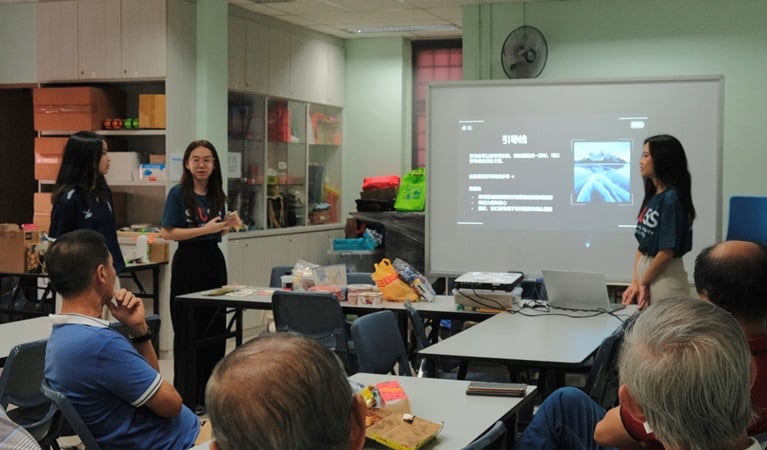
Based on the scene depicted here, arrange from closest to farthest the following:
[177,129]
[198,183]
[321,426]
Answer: [321,426], [198,183], [177,129]

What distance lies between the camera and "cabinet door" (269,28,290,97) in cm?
884

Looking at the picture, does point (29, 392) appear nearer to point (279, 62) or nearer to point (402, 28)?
point (279, 62)

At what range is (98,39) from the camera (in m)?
7.59

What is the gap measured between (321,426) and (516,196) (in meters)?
5.92

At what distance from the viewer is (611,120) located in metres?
6.87

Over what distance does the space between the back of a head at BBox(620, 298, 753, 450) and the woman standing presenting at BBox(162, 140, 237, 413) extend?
13.0 ft

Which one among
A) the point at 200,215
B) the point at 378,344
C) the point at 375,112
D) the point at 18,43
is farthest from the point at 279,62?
the point at 378,344

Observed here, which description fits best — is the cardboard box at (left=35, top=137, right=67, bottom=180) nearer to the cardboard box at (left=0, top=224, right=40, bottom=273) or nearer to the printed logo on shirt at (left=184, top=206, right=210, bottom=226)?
Result: the cardboard box at (left=0, top=224, right=40, bottom=273)

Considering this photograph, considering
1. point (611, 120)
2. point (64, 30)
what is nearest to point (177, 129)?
point (64, 30)

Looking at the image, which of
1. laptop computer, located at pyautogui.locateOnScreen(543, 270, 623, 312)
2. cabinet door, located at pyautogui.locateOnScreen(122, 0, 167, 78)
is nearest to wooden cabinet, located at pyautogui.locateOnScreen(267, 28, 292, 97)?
cabinet door, located at pyautogui.locateOnScreen(122, 0, 167, 78)

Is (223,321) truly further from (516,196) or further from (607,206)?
(607,206)

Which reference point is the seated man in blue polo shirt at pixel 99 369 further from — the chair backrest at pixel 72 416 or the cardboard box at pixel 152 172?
the cardboard box at pixel 152 172

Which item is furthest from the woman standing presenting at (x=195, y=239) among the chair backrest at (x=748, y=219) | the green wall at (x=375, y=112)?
the green wall at (x=375, y=112)

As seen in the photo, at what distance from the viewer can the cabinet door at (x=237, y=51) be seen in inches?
324
